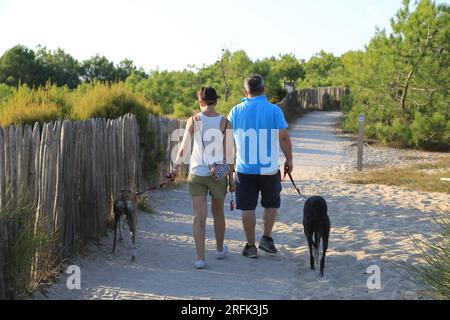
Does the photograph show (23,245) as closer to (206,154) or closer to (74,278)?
(74,278)

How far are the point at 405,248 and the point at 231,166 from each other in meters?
2.20

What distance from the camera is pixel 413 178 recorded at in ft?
36.9

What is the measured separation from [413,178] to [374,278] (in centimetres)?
682

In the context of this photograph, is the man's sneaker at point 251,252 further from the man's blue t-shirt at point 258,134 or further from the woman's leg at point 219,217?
the man's blue t-shirt at point 258,134

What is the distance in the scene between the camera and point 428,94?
18.5 m

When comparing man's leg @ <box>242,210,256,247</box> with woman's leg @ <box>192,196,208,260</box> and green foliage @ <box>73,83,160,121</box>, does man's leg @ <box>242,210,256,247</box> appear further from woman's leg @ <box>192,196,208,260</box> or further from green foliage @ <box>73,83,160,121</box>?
green foliage @ <box>73,83,160,121</box>

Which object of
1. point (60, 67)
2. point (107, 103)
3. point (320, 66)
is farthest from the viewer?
point (320, 66)

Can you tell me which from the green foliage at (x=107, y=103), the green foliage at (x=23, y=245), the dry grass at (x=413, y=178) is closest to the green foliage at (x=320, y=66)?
the dry grass at (x=413, y=178)

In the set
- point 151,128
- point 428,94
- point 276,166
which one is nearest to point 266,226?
point 276,166

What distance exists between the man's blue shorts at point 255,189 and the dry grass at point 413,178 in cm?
523

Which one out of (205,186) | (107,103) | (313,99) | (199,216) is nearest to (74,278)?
(199,216)

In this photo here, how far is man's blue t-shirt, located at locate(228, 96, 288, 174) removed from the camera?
5488 millimetres

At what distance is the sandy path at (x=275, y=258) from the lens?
4.73 m
